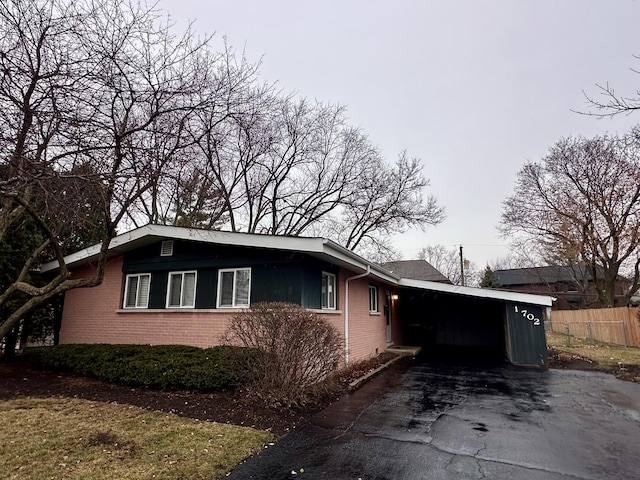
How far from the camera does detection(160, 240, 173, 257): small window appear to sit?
9.97 metres

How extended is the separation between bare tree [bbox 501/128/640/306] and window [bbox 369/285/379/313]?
46.1 ft

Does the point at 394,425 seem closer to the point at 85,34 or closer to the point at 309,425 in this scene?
the point at 309,425

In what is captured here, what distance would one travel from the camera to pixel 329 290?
9.67m

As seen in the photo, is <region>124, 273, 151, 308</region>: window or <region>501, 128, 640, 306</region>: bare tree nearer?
<region>124, 273, 151, 308</region>: window

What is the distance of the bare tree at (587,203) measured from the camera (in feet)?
61.4

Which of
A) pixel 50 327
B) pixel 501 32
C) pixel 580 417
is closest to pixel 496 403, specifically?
pixel 580 417

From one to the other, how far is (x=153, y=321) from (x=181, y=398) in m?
3.77

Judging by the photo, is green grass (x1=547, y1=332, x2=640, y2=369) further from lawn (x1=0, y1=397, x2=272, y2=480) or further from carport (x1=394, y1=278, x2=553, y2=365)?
lawn (x1=0, y1=397, x2=272, y2=480)

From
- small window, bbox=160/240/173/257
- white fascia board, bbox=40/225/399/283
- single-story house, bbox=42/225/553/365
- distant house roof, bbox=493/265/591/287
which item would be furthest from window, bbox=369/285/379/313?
distant house roof, bbox=493/265/591/287

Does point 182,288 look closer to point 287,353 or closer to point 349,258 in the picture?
point 349,258

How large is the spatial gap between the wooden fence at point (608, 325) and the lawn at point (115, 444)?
1691 cm

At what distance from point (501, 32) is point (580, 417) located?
7.88m

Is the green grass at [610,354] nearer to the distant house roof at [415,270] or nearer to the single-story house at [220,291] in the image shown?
the single-story house at [220,291]

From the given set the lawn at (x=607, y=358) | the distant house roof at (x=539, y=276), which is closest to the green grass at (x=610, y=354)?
the lawn at (x=607, y=358)
